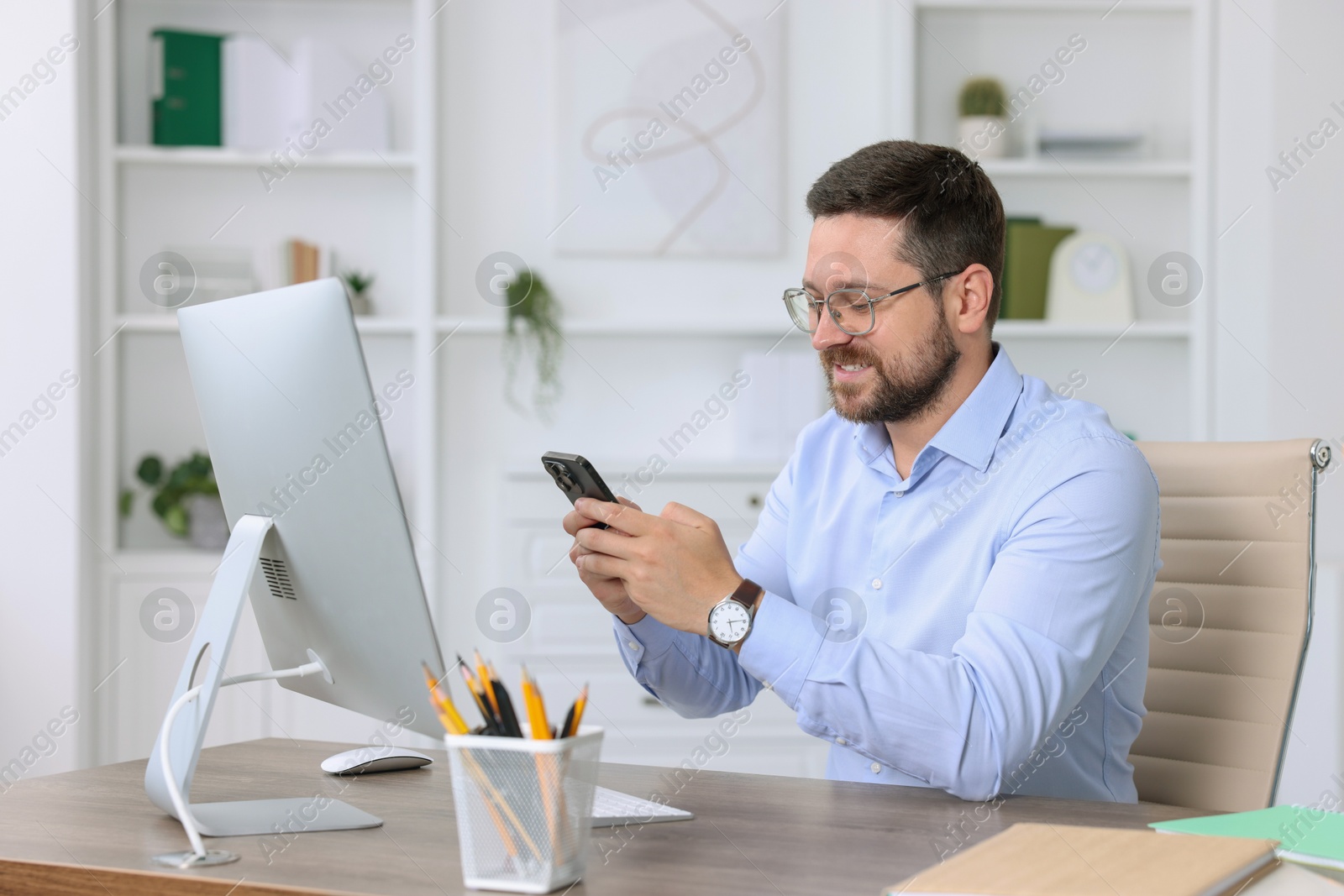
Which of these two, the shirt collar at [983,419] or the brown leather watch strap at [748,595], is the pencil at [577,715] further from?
the shirt collar at [983,419]

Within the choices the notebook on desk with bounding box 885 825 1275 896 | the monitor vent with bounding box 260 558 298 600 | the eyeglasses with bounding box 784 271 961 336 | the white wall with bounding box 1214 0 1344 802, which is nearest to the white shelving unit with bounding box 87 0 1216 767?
the white wall with bounding box 1214 0 1344 802

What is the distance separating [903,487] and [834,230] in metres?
0.35

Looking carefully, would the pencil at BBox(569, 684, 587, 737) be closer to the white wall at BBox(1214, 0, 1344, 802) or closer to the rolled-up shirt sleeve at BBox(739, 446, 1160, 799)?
the rolled-up shirt sleeve at BBox(739, 446, 1160, 799)

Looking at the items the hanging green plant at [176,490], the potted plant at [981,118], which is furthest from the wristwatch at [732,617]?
the potted plant at [981,118]

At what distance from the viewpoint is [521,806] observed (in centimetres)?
82

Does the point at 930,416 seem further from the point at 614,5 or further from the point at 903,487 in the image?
the point at 614,5

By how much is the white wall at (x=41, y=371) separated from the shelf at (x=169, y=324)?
17cm

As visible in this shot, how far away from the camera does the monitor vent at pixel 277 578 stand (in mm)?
1085

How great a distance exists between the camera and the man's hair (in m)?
1.49

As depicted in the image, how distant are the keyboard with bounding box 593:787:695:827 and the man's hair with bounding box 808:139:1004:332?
786 mm

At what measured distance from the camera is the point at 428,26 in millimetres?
3225

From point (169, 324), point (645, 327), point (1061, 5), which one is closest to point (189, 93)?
point (169, 324)

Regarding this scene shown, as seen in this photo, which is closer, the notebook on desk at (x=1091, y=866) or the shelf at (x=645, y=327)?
the notebook on desk at (x=1091, y=866)

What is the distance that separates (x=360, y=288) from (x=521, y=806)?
2739 millimetres
